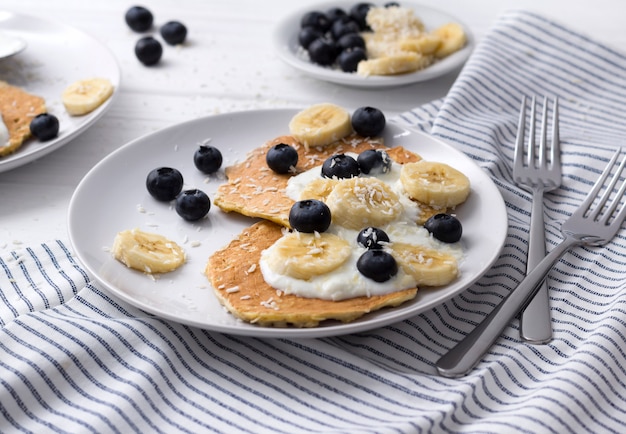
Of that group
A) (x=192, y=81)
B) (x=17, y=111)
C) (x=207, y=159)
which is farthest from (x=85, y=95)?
(x=207, y=159)

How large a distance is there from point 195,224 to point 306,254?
0.38 m

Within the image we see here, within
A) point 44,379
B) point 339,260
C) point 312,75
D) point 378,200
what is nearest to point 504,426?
point 339,260

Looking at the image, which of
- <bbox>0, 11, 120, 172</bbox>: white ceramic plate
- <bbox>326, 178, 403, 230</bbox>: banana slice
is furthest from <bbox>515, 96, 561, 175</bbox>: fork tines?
<bbox>0, 11, 120, 172</bbox>: white ceramic plate

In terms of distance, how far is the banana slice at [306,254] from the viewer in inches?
64.7

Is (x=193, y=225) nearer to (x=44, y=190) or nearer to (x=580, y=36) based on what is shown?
(x=44, y=190)

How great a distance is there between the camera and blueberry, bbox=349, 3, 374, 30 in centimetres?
306

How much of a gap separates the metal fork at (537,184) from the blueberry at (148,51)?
4.46 feet

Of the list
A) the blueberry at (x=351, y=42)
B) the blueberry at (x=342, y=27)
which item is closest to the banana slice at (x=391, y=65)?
the blueberry at (x=351, y=42)

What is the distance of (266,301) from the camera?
161 cm

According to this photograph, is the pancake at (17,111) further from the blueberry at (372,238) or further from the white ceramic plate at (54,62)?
the blueberry at (372,238)

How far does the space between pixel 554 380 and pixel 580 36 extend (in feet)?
5.80

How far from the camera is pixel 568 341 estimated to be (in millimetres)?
1647

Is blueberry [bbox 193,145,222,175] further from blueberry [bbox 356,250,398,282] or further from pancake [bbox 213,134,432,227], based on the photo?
blueberry [bbox 356,250,398,282]

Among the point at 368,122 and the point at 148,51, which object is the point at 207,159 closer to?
the point at 368,122
